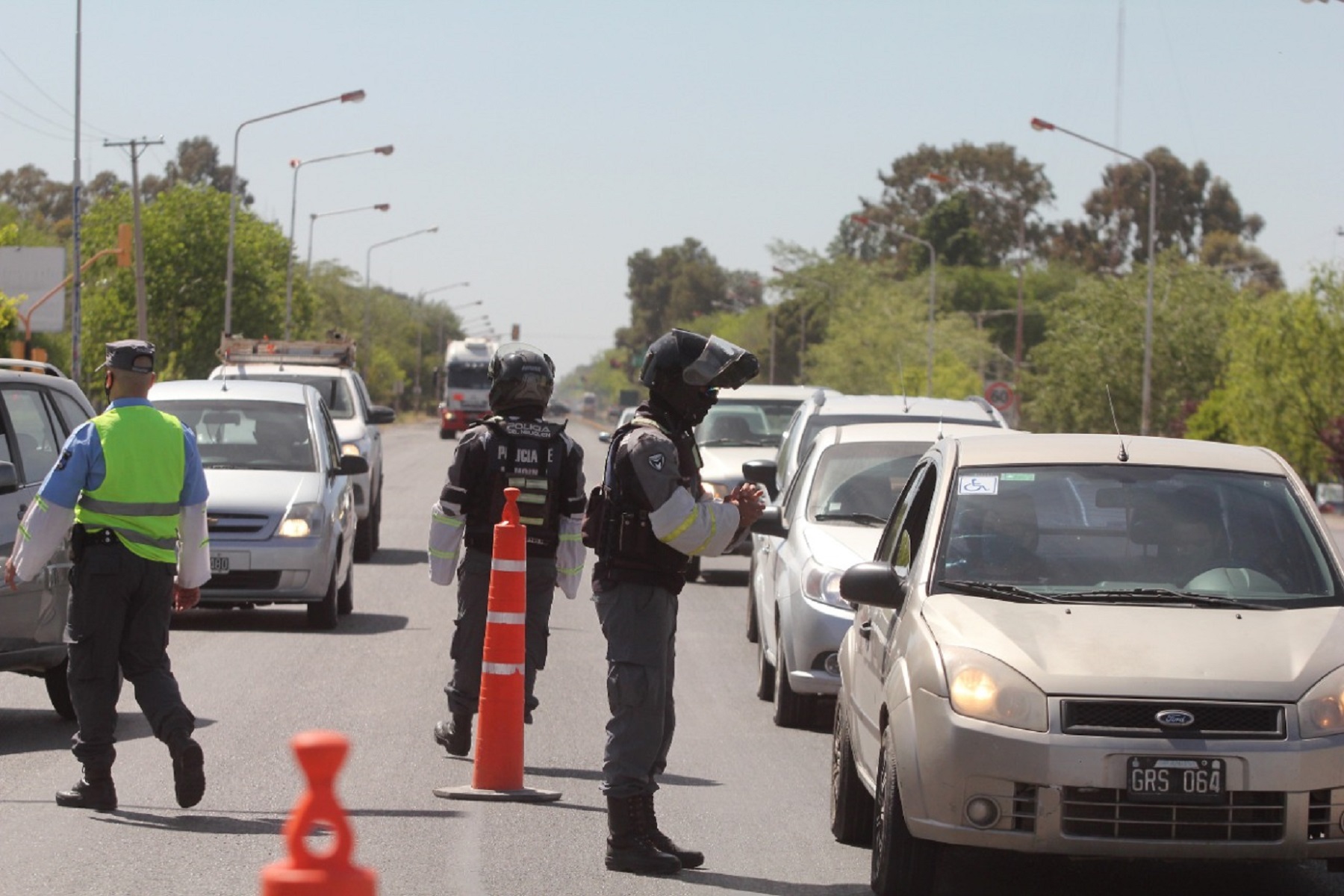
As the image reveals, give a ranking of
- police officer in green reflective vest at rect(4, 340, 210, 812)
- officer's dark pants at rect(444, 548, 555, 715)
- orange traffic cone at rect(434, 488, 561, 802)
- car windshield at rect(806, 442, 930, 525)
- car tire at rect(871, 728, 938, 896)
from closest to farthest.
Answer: car tire at rect(871, 728, 938, 896)
police officer in green reflective vest at rect(4, 340, 210, 812)
orange traffic cone at rect(434, 488, 561, 802)
officer's dark pants at rect(444, 548, 555, 715)
car windshield at rect(806, 442, 930, 525)

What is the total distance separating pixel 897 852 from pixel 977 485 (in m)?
1.50

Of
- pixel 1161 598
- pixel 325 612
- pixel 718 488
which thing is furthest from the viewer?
pixel 718 488

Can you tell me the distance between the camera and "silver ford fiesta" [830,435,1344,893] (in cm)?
609

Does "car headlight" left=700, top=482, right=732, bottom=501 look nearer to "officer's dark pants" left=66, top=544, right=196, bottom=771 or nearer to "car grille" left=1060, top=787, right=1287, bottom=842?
"officer's dark pants" left=66, top=544, right=196, bottom=771

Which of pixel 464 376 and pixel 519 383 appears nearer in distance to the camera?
pixel 519 383

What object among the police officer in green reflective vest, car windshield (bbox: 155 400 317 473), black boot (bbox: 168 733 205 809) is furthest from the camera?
car windshield (bbox: 155 400 317 473)

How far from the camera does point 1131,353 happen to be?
2835 inches


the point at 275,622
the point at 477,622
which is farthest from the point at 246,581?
the point at 477,622

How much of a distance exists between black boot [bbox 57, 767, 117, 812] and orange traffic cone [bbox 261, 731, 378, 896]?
17.4 feet

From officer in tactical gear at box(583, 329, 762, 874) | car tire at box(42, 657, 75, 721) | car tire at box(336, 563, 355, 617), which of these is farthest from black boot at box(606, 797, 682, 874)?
car tire at box(336, 563, 355, 617)

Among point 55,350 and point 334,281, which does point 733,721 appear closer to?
point 55,350

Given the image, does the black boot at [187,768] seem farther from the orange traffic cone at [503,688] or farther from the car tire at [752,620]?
the car tire at [752,620]

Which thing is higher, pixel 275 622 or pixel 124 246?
pixel 124 246

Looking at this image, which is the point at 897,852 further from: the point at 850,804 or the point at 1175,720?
the point at 850,804
